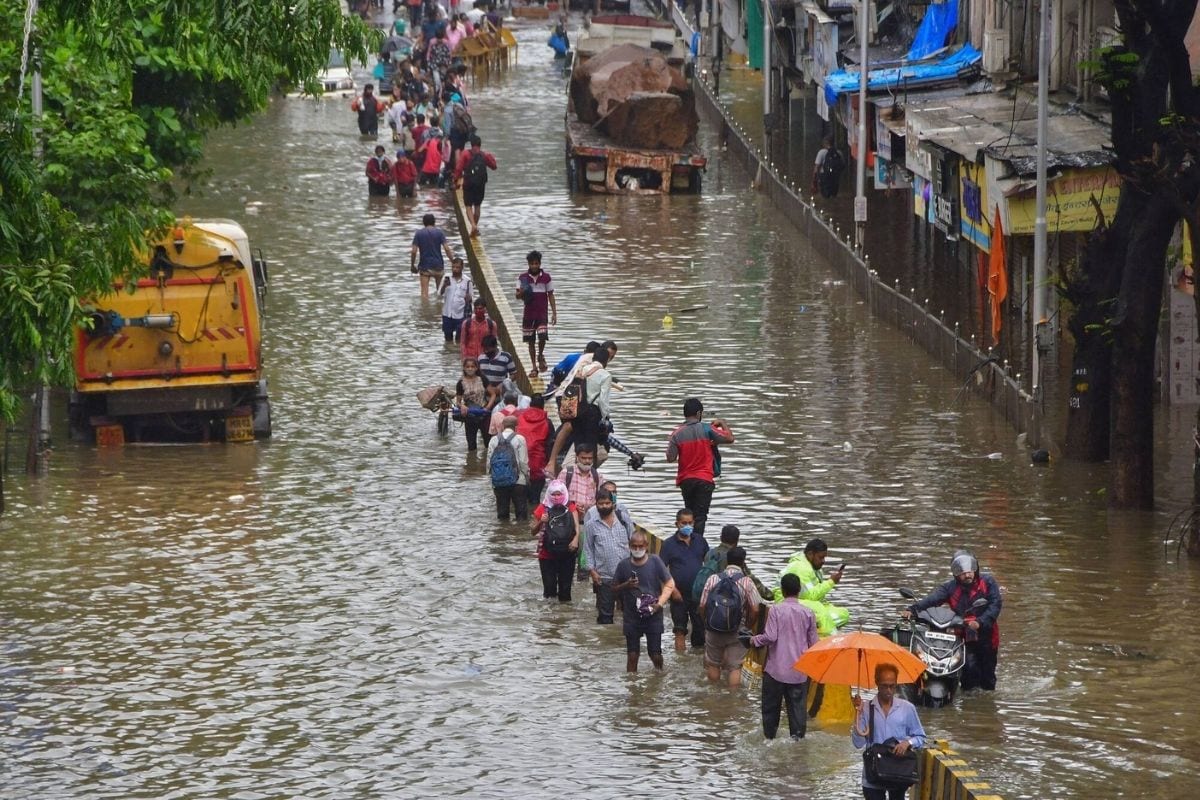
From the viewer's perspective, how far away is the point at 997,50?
32406 millimetres

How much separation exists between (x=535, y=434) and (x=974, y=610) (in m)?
6.33

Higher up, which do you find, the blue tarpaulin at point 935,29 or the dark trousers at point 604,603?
the blue tarpaulin at point 935,29

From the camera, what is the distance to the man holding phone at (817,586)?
14.7 metres

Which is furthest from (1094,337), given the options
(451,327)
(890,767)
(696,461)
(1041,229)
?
(890,767)

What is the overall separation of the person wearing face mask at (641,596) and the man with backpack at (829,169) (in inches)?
1041

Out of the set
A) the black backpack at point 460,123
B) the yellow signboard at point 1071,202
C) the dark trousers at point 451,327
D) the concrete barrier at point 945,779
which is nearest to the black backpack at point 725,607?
the concrete barrier at point 945,779

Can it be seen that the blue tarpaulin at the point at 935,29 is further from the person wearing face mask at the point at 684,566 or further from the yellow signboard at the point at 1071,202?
the person wearing face mask at the point at 684,566

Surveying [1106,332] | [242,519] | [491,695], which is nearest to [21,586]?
[242,519]

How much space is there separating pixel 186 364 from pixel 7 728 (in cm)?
938

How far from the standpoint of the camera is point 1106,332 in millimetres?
20641

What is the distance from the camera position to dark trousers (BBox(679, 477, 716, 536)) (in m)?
18.6

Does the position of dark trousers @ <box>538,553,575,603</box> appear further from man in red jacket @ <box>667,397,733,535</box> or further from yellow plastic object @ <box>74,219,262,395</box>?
yellow plastic object @ <box>74,219,262,395</box>

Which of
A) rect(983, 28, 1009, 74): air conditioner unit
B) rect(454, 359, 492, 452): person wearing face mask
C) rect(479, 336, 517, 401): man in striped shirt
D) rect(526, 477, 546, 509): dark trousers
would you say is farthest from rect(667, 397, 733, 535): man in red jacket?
rect(983, 28, 1009, 74): air conditioner unit

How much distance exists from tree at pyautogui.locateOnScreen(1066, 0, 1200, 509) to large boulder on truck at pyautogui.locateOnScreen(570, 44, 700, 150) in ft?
73.3
